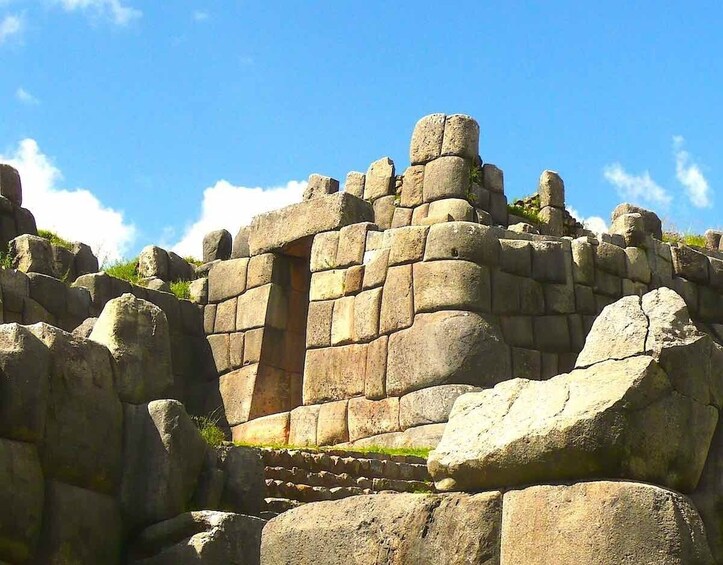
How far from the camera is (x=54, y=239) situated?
23.6 metres

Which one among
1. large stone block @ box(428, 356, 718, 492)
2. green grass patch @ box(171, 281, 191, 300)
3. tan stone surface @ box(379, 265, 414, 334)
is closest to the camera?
large stone block @ box(428, 356, 718, 492)

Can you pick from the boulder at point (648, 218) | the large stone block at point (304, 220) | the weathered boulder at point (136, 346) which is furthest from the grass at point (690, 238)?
the weathered boulder at point (136, 346)

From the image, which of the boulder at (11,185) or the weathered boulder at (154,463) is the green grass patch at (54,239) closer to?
the boulder at (11,185)

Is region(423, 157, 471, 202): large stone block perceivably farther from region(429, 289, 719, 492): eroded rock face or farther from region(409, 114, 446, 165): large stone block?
region(429, 289, 719, 492): eroded rock face

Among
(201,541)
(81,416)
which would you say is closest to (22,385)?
(81,416)

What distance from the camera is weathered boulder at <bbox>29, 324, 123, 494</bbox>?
348 inches

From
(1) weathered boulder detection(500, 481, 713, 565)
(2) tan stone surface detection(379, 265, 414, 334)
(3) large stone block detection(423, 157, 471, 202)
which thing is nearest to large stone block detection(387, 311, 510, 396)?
(2) tan stone surface detection(379, 265, 414, 334)

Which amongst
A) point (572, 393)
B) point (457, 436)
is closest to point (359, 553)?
point (457, 436)

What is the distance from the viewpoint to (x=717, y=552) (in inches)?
229

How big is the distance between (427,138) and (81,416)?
49.1 feet

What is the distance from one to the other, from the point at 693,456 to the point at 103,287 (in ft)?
48.4

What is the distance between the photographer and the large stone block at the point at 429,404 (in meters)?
17.2

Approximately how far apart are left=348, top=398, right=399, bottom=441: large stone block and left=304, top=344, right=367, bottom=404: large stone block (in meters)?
0.27

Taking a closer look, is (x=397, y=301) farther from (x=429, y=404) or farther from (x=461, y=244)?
(x=429, y=404)
